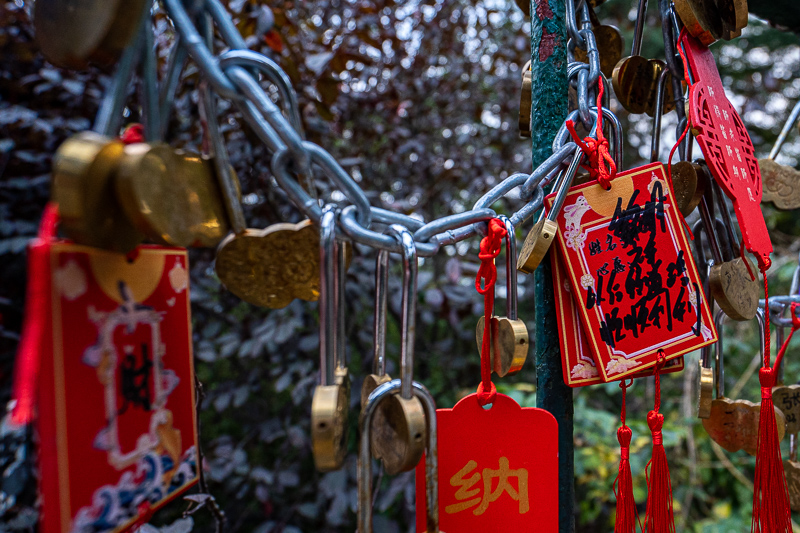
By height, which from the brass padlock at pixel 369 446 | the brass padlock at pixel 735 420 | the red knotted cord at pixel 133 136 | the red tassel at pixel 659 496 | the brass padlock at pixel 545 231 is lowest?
the red tassel at pixel 659 496

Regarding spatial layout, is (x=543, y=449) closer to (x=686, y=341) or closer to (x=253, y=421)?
(x=686, y=341)

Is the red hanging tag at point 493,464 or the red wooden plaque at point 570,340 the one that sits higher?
the red wooden plaque at point 570,340

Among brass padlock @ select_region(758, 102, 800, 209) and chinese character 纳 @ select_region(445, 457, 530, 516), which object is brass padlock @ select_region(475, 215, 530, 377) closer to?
chinese character 纳 @ select_region(445, 457, 530, 516)

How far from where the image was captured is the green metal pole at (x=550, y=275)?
437 millimetres

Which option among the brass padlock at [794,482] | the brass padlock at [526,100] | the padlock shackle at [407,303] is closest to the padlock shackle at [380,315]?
the padlock shackle at [407,303]

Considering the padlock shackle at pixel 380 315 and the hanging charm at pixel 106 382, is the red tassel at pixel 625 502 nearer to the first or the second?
the padlock shackle at pixel 380 315

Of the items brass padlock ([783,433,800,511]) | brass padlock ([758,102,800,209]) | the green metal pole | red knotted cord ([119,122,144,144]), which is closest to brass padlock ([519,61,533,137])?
the green metal pole

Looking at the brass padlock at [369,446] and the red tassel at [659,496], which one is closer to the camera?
the brass padlock at [369,446]

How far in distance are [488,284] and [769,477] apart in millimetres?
374

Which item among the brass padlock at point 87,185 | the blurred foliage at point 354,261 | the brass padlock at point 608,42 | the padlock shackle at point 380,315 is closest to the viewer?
the brass padlock at point 87,185

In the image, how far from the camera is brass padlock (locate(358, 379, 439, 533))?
29 cm

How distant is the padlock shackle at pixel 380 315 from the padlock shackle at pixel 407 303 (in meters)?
0.03

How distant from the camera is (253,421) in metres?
1.22

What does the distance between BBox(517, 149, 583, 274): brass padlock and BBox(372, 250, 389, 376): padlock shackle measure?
12 cm
